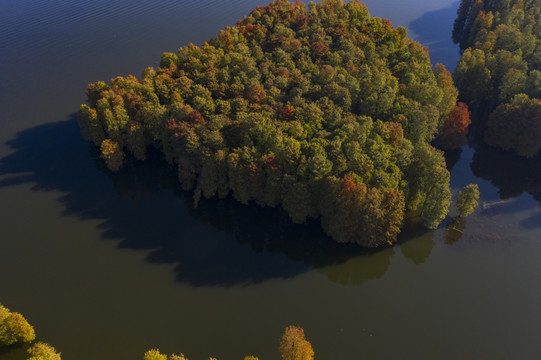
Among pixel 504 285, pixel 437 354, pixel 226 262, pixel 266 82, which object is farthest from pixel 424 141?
pixel 226 262

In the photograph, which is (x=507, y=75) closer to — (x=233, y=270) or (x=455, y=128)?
(x=455, y=128)

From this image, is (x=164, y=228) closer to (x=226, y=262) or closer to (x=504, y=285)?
(x=226, y=262)

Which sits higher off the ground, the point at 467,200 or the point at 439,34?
the point at 439,34

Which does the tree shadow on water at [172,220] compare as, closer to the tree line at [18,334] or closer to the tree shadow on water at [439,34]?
the tree line at [18,334]

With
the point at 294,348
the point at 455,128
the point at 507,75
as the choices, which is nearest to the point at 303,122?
the point at 455,128

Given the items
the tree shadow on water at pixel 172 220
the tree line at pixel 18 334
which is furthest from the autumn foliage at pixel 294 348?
the tree line at pixel 18 334

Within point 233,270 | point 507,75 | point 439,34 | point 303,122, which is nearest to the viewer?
point 233,270

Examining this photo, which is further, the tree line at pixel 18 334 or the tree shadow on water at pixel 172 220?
the tree shadow on water at pixel 172 220
